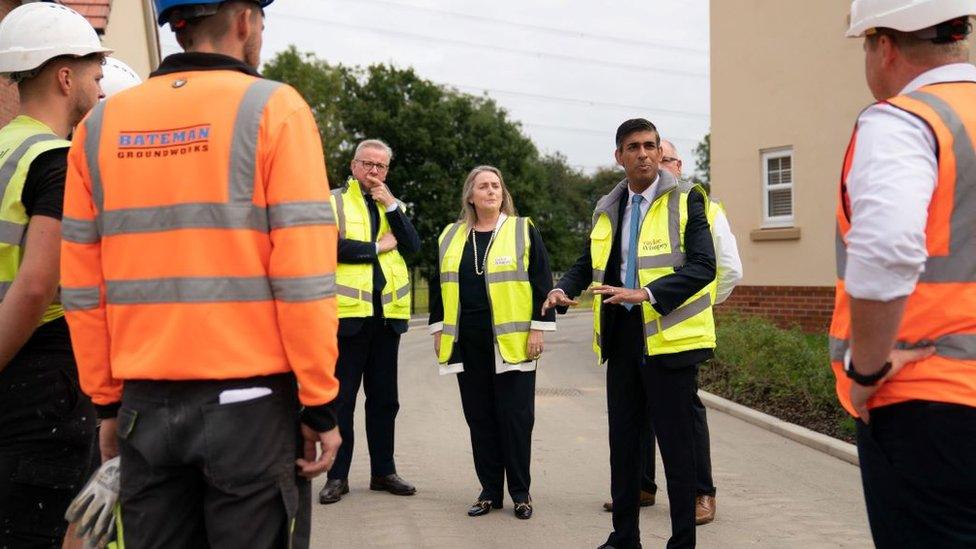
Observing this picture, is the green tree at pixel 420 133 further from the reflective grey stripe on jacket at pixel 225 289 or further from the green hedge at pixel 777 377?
the reflective grey stripe on jacket at pixel 225 289

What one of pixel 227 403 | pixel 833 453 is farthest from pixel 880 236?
pixel 833 453

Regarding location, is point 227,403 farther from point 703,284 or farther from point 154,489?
point 703,284

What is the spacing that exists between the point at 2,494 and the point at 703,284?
11.4ft

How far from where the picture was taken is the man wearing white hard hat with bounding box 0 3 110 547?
329 centimetres

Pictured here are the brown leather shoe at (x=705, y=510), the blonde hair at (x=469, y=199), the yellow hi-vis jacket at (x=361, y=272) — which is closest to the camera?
the brown leather shoe at (x=705, y=510)

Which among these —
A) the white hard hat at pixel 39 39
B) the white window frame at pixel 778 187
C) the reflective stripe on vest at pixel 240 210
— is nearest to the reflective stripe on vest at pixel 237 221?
the reflective stripe on vest at pixel 240 210

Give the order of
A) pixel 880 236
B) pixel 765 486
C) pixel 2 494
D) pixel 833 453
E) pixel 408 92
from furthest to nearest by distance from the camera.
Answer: pixel 408 92, pixel 833 453, pixel 765 486, pixel 2 494, pixel 880 236

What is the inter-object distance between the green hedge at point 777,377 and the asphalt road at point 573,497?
1.59 feet

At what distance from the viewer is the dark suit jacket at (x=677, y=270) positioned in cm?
512

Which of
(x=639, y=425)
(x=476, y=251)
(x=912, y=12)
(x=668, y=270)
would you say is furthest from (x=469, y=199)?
(x=912, y=12)

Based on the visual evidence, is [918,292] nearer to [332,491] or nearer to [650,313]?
[650,313]

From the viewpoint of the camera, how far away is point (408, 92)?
49.5m

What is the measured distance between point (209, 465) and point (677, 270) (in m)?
3.20

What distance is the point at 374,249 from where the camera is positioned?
7027mm
